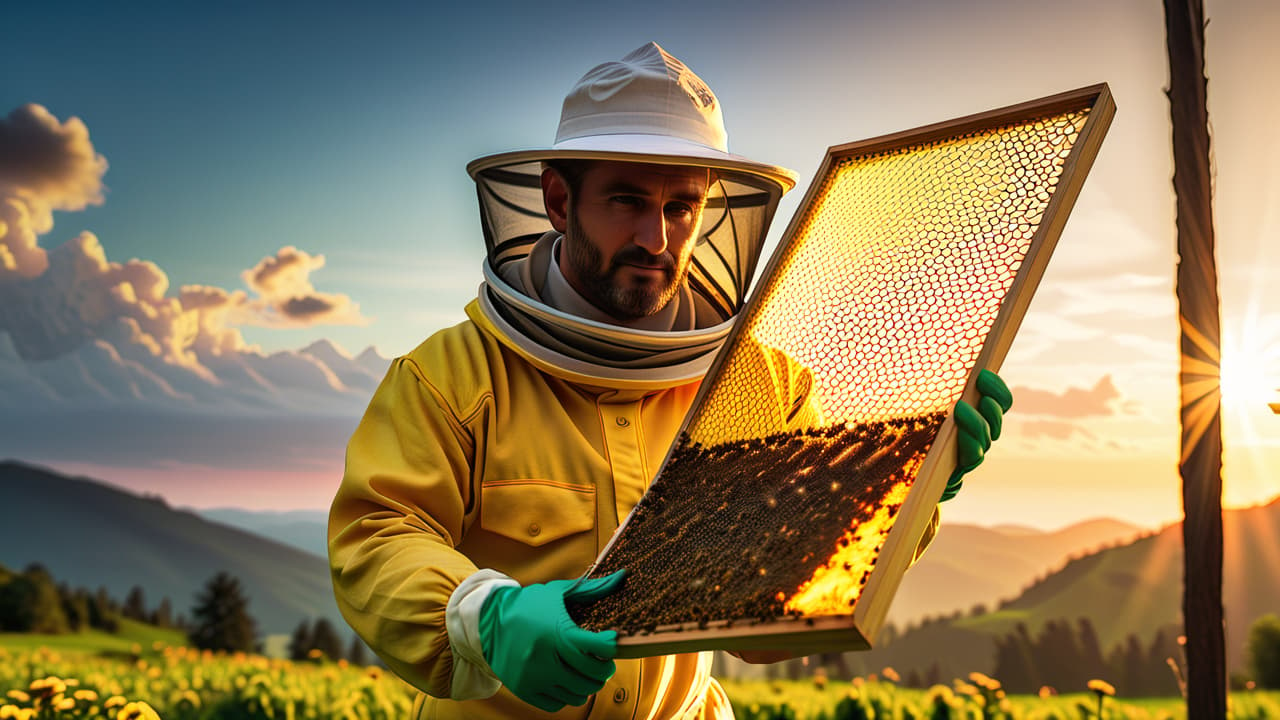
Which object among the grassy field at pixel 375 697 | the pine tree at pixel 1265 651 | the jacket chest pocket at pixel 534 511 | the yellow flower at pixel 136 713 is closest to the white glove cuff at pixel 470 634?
the jacket chest pocket at pixel 534 511

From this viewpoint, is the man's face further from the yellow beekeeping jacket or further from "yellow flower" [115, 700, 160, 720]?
"yellow flower" [115, 700, 160, 720]

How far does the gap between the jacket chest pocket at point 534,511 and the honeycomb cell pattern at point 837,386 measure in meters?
0.29

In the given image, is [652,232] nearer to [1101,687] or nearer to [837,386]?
[837,386]

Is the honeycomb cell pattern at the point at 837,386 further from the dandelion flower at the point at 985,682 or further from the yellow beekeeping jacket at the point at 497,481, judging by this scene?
the dandelion flower at the point at 985,682

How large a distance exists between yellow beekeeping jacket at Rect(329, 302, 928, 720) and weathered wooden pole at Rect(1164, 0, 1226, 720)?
3.11 metres

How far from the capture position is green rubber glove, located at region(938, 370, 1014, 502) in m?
2.14

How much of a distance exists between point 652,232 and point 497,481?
32.8 inches

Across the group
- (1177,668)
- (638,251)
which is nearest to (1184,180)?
(1177,668)

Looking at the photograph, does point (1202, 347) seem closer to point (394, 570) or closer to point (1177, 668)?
point (1177, 668)

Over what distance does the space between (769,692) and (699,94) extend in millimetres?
4281

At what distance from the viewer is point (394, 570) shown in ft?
8.04

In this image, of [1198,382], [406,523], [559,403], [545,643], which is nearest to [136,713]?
[406,523]

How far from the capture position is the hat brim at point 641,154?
268cm

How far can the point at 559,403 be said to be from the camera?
2.91m
